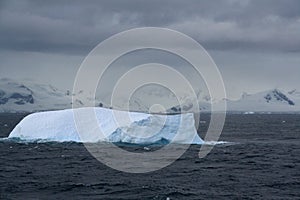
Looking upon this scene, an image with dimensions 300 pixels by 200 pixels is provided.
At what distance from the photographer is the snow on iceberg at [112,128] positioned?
46844 mm

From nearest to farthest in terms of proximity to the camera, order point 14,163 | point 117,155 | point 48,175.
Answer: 1. point 48,175
2. point 14,163
3. point 117,155

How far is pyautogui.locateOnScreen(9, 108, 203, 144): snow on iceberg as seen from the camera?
154ft

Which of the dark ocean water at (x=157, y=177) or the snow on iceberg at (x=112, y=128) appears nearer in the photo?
the dark ocean water at (x=157, y=177)

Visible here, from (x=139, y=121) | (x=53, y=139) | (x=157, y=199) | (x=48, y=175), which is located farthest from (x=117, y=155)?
(x=157, y=199)

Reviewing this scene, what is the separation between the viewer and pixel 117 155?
3894 centimetres

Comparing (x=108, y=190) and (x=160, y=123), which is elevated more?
(x=160, y=123)

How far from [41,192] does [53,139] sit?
2805 cm

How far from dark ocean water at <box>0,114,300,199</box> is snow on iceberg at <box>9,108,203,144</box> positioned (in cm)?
621

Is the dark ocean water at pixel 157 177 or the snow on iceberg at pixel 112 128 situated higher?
the snow on iceberg at pixel 112 128

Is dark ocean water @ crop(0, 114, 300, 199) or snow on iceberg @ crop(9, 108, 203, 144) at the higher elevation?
snow on iceberg @ crop(9, 108, 203, 144)

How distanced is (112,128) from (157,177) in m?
19.7

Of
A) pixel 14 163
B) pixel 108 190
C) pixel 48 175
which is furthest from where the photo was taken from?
pixel 14 163

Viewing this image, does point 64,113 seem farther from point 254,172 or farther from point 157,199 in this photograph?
point 157,199

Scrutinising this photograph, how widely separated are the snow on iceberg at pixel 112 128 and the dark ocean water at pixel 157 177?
20.4 feet
